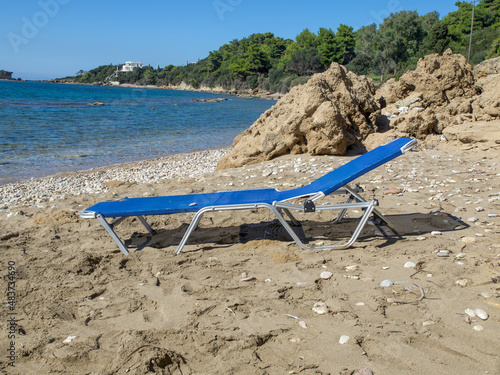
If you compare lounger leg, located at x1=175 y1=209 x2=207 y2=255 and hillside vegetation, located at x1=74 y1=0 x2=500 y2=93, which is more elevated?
hillside vegetation, located at x1=74 y1=0 x2=500 y2=93

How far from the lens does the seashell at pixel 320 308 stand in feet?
9.14

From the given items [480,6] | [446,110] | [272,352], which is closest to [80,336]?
[272,352]

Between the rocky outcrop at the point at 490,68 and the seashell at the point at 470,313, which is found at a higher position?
the rocky outcrop at the point at 490,68

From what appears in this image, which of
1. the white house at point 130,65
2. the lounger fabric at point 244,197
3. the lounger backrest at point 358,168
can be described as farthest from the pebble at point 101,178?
the white house at point 130,65

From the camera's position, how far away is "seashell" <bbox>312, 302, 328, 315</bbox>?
9.14 ft

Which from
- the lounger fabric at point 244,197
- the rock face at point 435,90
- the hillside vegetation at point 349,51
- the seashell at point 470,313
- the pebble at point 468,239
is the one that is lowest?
the seashell at point 470,313

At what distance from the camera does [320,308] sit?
2830 mm

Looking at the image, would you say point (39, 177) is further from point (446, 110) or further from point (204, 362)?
point (446, 110)

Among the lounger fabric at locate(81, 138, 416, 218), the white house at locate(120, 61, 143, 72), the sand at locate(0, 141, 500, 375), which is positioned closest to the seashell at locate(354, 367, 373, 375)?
the sand at locate(0, 141, 500, 375)

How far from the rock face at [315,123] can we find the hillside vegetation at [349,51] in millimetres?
28455

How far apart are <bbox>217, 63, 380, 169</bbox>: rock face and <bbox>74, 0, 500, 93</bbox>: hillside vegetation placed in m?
28.5

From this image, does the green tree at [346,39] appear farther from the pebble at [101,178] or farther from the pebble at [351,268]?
the pebble at [351,268]

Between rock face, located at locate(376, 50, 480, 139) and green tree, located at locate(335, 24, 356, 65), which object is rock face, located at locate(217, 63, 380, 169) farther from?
green tree, located at locate(335, 24, 356, 65)

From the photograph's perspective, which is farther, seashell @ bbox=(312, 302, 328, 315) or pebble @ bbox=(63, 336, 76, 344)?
seashell @ bbox=(312, 302, 328, 315)
